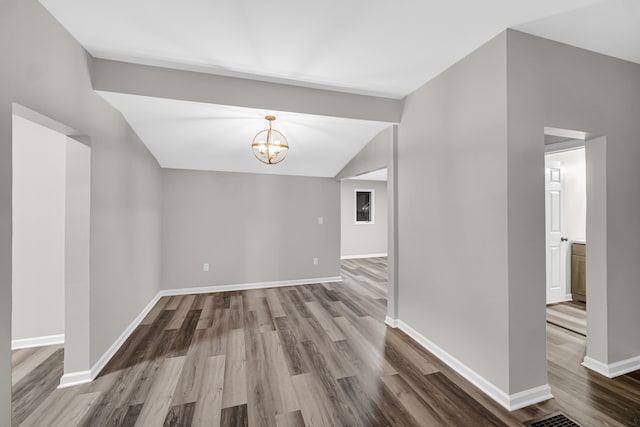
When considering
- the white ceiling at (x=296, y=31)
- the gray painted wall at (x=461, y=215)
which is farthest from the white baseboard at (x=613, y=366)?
the white ceiling at (x=296, y=31)

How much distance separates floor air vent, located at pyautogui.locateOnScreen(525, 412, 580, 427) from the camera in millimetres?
1640

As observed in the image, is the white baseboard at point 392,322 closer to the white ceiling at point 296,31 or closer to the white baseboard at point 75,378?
the white ceiling at point 296,31

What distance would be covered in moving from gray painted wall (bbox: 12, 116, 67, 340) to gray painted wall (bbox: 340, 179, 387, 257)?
5870mm

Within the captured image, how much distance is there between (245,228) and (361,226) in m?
4.03

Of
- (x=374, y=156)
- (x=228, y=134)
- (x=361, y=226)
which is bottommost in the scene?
(x=361, y=226)

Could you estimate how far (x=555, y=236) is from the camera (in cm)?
387

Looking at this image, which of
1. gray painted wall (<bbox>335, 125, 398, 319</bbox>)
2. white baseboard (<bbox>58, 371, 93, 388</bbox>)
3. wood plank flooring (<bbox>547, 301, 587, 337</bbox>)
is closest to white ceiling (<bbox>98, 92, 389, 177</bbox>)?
gray painted wall (<bbox>335, 125, 398, 319</bbox>)

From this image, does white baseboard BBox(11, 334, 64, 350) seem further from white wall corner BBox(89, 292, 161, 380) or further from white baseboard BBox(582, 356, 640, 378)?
white baseboard BBox(582, 356, 640, 378)

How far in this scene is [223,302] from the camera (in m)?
3.99

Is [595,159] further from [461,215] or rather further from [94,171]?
[94,171]

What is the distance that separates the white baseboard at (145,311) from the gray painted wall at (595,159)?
3.35m

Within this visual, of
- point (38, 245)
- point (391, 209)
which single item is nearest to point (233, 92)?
point (391, 209)

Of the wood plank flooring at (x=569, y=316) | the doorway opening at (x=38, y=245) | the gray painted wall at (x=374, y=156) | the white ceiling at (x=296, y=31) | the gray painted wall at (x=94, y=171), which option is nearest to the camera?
the gray painted wall at (x=94, y=171)

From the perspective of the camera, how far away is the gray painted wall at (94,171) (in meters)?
1.34
